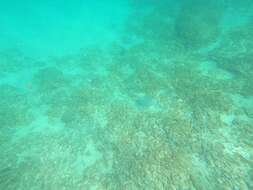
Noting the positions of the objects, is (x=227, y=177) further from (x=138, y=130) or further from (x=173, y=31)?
(x=173, y=31)

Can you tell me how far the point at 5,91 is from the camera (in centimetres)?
2289

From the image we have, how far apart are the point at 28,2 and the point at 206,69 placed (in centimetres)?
6089

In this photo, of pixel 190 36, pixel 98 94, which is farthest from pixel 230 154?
pixel 190 36

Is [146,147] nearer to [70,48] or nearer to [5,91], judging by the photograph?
[5,91]

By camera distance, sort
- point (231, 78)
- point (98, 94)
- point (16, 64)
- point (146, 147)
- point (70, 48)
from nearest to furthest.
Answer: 1. point (146, 147)
2. point (231, 78)
3. point (98, 94)
4. point (16, 64)
5. point (70, 48)

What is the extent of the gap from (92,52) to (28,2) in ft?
149

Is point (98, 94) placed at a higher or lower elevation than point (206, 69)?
lower

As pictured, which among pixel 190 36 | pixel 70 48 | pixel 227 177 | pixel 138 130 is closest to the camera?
pixel 227 177

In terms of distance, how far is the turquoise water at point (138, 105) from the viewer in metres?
12.9

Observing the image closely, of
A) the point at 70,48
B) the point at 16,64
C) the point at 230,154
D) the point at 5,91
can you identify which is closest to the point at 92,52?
the point at 70,48

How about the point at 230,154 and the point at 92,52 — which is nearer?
the point at 230,154

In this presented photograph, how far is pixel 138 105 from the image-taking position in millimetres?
18797

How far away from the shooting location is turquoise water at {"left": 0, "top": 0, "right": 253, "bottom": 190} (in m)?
12.9

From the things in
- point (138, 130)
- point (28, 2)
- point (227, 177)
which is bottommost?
point (28, 2)
